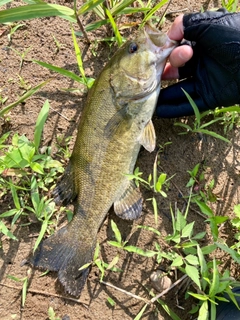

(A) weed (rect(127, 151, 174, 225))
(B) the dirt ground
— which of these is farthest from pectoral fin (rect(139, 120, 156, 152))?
(B) the dirt ground

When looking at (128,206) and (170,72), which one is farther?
(170,72)

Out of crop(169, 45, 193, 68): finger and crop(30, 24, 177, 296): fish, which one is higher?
crop(169, 45, 193, 68): finger

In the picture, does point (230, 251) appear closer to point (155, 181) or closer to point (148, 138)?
point (155, 181)

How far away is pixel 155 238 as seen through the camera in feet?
11.9

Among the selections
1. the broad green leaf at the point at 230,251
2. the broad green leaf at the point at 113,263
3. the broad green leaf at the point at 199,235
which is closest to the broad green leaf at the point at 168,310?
the broad green leaf at the point at 113,263

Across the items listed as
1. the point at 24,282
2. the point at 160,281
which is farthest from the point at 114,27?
the point at 24,282

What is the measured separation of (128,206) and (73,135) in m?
0.94

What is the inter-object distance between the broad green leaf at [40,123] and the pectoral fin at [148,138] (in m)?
0.96

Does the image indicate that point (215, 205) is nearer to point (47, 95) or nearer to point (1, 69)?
point (47, 95)

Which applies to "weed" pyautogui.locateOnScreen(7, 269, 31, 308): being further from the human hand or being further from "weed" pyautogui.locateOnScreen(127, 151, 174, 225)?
the human hand

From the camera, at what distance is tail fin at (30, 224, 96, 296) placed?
3.37 m

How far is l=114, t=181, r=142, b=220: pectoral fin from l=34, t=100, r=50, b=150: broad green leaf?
957 millimetres

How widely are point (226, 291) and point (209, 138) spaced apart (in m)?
1.50

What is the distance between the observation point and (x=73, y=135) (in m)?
3.81
